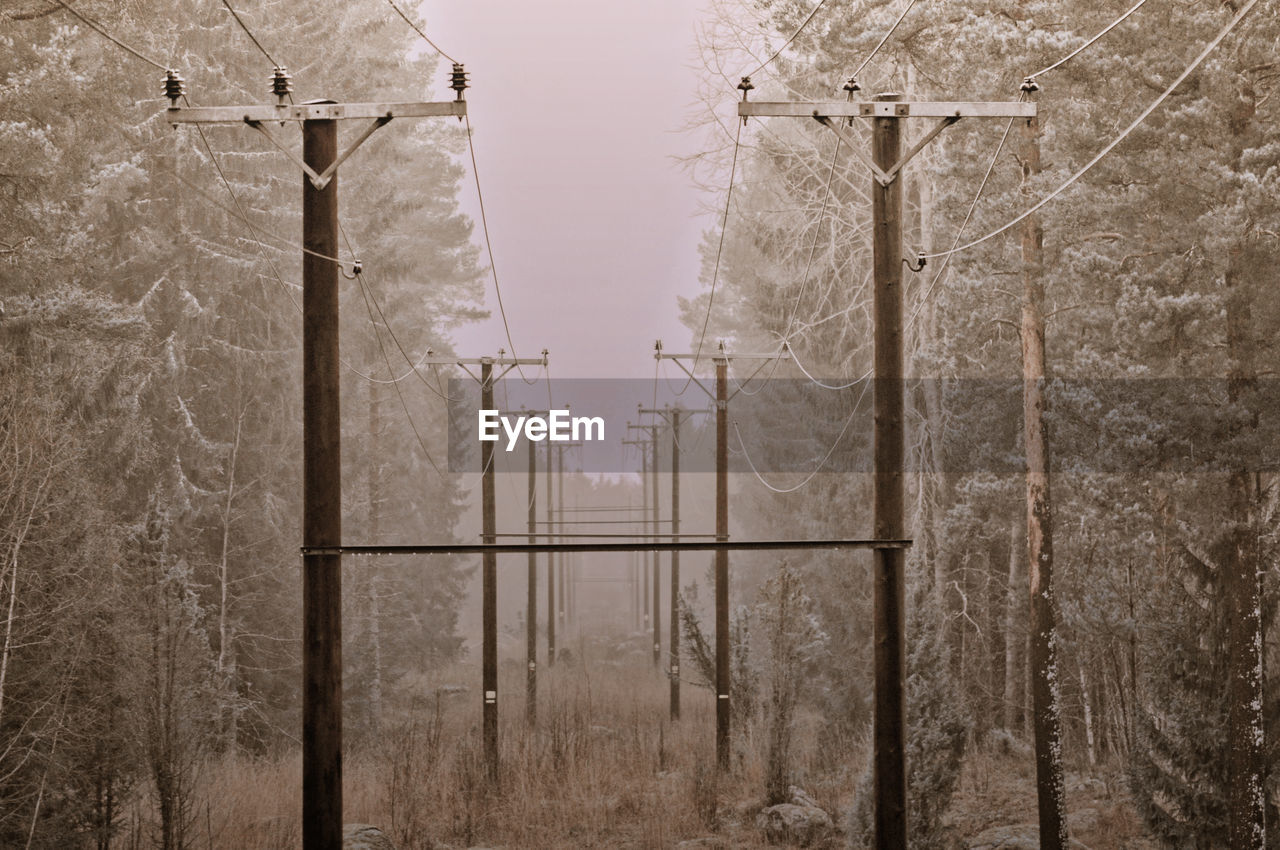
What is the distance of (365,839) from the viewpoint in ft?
→ 43.2

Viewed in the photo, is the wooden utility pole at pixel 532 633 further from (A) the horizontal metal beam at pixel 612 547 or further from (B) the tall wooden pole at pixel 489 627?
(A) the horizontal metal beam at pixel 612 547

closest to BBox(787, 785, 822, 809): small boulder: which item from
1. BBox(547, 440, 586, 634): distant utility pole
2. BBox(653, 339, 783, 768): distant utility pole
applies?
BBox(653, 339, 783, 768): distant utility pole

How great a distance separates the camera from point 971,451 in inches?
740

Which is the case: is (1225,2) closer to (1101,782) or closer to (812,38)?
(812,38)

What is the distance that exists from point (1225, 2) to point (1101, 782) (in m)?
11.5

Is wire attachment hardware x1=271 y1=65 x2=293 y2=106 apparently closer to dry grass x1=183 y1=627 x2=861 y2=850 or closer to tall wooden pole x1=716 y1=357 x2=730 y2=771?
dry grass x1=183 y1=627 x2=861 y2=850

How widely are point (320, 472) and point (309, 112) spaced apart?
7.93ft

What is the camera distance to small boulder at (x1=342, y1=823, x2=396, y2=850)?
42.5 feet

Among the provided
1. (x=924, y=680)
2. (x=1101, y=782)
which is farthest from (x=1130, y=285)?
(x=1101, y=782)

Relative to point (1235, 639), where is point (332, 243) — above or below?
above

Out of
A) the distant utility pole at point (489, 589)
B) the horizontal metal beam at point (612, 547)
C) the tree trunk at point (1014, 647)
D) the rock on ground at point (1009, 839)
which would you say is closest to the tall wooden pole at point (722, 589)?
the distant utility pole at point (489, 589)

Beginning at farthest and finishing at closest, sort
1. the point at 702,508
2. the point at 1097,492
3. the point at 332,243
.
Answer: the point at 702,508 < the point at 1097,492 < the point at 332,243

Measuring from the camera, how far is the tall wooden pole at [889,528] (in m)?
7.64

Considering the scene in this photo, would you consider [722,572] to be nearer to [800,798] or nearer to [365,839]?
[800,798]
